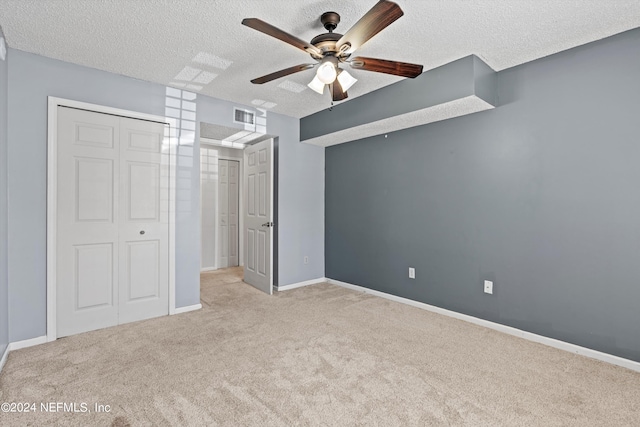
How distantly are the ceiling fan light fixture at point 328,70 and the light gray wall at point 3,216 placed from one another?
2.41 metres

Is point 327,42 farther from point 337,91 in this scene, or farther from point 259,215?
point 259,215

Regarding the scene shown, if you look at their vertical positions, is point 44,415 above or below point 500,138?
below

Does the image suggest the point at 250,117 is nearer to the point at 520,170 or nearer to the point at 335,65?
the point at 335,65

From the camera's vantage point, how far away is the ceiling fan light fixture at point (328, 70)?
2127mm

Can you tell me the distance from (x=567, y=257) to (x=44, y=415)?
385 centimetres

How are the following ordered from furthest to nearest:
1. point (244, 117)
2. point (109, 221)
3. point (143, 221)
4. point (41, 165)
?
1. point (244, 117)
2. point (143, 221)
3. point (109, 221)
4. point (41, 165)

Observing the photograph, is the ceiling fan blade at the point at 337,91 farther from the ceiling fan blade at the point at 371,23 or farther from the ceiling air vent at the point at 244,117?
the ceiling air vent at the point at 244,117

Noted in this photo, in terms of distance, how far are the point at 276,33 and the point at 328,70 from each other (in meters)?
0.42

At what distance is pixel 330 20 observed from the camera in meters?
2.15

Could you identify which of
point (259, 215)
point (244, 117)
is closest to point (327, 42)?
point (244, 117)

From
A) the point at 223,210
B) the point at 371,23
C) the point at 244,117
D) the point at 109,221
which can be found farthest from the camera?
the point at 223,210

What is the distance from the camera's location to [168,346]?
2.68 meters

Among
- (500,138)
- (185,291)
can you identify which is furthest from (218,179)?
(500,138)

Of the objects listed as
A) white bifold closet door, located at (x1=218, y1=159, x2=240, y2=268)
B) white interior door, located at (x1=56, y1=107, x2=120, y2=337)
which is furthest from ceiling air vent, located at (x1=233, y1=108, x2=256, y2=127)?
white bifold closet door, located at (x1=218, y1=159, x2=240, y2=268)
